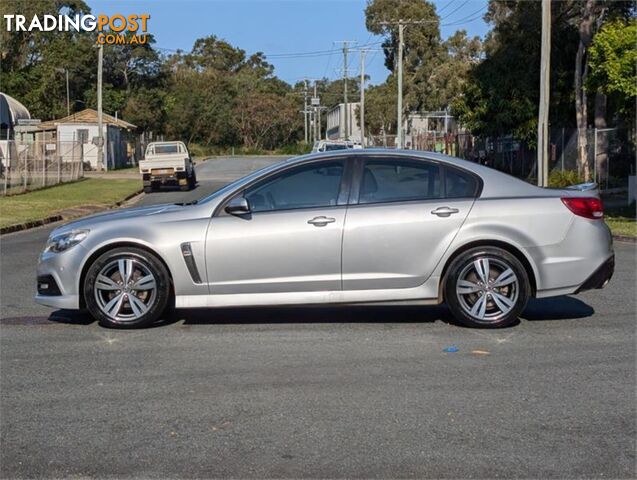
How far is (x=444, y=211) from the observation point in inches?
322

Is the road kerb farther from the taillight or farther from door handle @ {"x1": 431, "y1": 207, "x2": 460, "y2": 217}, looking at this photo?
the taillight

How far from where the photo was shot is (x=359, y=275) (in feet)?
26.7

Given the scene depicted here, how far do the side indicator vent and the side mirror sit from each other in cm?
47

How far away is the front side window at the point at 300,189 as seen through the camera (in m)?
8.29

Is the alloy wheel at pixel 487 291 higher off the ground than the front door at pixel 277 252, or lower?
lower

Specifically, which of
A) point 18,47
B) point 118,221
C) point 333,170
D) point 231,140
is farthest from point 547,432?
point 231,140

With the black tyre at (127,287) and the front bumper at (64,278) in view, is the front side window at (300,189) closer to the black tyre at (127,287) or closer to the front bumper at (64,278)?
the black tyre at (127,287)

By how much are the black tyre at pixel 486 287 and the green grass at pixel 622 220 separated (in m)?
10.3

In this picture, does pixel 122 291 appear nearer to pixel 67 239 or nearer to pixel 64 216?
pixel 67 239

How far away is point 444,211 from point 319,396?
260 centimetres

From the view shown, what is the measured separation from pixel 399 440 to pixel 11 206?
22983mm

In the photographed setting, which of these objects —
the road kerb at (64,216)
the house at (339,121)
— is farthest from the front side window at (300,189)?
the house at (339,121)

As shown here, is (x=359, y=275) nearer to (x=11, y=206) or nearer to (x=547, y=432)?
(x=547, y=432)

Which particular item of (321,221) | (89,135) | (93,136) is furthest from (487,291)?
(89,135)
